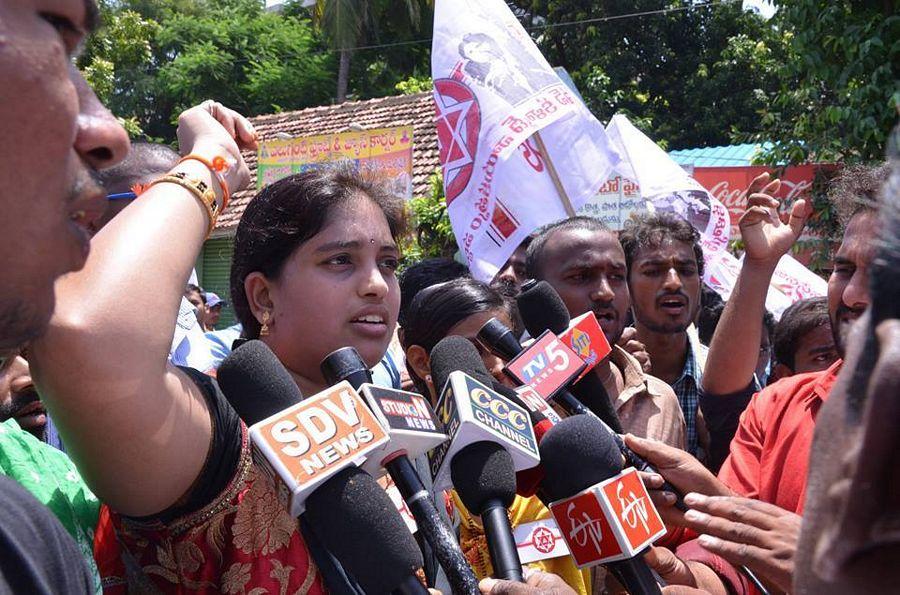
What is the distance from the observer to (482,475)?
1.67 m

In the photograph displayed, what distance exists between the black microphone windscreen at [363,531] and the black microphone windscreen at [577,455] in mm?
477

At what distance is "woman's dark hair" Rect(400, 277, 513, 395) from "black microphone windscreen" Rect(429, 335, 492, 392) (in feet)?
3.54

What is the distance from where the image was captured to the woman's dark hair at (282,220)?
2172 mm

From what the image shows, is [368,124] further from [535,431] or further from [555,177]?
[535,431]

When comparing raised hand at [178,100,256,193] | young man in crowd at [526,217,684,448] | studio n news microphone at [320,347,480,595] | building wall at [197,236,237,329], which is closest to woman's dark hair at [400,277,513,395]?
young man in crowd at [526,217,684,448]

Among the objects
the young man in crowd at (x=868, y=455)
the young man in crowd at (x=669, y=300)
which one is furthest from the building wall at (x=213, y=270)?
the young man in crowd at (x=868, y=455)

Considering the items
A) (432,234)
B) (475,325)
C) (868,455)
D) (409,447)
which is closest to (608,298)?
(475,325)

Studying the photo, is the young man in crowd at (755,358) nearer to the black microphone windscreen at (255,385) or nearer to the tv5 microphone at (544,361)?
the tv5 microphone at (544,361)

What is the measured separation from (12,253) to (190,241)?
46 centimetres

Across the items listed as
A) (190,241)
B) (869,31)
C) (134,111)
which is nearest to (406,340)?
(190,241)

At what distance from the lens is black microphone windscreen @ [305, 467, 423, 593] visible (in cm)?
138

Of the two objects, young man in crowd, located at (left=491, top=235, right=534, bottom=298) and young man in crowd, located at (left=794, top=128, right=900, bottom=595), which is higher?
young man in crowd, located at (left=794, top=128, right=900, bottom=595)

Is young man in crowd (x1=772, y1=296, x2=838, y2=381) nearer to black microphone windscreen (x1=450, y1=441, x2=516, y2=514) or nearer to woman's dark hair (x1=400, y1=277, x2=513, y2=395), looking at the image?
woman's dark hair (x1=400, y1=277, x2=513, y2=395)

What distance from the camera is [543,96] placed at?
4477 mm
